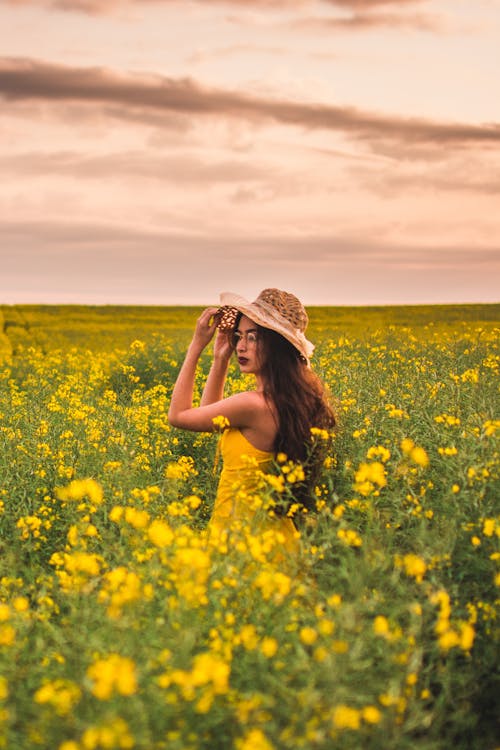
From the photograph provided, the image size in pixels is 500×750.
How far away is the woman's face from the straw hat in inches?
3.6

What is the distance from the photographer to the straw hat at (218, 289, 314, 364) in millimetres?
4738

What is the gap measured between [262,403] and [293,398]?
0.20 metres

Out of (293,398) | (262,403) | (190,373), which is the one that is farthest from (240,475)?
(190,373)

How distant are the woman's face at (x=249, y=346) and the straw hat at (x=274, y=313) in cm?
9

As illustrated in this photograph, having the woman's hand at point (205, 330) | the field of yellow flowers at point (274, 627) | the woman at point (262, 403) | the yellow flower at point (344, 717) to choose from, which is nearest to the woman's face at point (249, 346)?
the woman at point (262, 403)

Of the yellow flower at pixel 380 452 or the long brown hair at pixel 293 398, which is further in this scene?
the long brown hair at pixel 293 398

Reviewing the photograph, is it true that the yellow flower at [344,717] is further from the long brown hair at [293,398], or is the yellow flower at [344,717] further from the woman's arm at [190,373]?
the woman's arm at [190,373]

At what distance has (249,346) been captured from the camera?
492 centimetres

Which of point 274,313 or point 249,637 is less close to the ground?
point 274,313

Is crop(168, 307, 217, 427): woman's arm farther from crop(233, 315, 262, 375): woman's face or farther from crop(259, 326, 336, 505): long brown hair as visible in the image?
crop(259, 326, 336, 505): long brown hair

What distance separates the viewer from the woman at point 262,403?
15.3 ft

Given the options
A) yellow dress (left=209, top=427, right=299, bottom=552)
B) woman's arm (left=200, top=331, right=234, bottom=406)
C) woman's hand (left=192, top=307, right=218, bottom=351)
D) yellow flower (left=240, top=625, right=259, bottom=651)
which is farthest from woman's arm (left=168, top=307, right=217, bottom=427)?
yellow flower (left=240, top=625, right=259, bottom=651)

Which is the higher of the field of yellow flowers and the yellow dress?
the yellow dress

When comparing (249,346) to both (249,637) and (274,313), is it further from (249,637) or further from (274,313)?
(249,637)
